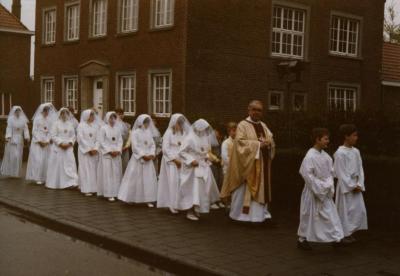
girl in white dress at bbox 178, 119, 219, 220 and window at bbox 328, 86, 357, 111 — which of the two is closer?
girl in white dress at bbox 178, 119, 219, 220

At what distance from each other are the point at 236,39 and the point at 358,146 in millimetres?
12611

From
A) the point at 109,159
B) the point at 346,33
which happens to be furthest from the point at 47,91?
the point at 109,159

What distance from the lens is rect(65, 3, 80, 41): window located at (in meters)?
29.0

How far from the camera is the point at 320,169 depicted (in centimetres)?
851

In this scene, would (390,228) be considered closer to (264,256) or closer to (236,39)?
(264,256)

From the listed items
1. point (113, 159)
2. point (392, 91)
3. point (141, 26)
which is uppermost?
point (141, 26)

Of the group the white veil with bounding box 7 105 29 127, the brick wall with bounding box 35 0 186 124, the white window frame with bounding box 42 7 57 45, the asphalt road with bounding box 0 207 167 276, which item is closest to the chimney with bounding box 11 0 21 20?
the brick wall with bounding box 35 0 186 124

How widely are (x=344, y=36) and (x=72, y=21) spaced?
480 inches

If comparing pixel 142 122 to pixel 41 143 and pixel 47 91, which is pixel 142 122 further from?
pixel 47 91

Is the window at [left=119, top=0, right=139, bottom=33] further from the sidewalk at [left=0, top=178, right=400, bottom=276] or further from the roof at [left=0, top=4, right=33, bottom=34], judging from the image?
the sidewalk at [left=0, top=178, right=400, bottom=276]

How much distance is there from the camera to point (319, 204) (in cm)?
856

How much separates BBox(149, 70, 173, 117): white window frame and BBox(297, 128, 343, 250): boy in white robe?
15.1 metres

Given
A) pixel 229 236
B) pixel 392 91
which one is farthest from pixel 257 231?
pixel 392 91

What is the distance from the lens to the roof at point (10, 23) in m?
36.2
